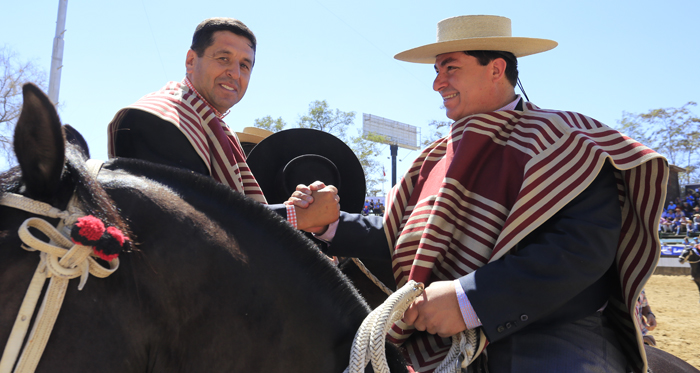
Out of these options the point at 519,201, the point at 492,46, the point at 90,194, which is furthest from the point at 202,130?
the point at 492,46

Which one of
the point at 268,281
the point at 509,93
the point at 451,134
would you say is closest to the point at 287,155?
the point at 451,134

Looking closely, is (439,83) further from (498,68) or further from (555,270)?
(555,270)

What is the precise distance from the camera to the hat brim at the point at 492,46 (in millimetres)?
2410

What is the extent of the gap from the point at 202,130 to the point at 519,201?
4.42 feet

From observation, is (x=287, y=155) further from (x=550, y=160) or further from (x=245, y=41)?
(x=550, y=160)

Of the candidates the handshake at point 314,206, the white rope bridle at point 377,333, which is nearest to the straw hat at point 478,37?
the handshake at point 314,206

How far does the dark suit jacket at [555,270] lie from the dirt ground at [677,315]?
651cm

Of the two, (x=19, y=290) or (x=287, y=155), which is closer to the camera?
(x=19, y=290)

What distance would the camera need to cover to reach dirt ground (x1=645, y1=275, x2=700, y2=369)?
767 cm

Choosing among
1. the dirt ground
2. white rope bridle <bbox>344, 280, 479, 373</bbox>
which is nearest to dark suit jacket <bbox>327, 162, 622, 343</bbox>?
white rope bridle <bbox>344, 280, 479, 373</bbox>

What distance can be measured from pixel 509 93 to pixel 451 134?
40cm

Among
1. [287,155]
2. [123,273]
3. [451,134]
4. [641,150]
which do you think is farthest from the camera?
[287,155]

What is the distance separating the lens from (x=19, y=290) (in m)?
1.00

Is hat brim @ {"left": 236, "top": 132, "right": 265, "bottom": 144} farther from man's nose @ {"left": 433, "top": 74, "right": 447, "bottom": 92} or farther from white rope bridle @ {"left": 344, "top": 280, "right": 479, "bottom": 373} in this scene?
white rope bridle @ {"left": 344, "top": 280, "right": 479, "bottom": 373}
